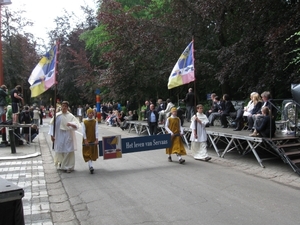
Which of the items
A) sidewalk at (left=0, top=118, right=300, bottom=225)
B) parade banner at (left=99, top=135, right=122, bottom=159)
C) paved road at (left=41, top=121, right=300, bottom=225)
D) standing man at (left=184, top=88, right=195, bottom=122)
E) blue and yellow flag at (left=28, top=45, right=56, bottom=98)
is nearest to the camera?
paved road at (left=41, top=121, right=300, bottom=225)

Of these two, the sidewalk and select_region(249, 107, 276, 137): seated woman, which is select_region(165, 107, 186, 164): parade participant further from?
select_region(249, 107, 276, 137): seated woman

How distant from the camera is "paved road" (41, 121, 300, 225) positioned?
5.25 m

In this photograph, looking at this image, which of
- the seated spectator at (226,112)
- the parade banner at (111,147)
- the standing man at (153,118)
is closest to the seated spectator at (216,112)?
the seated spectator at (226,112)

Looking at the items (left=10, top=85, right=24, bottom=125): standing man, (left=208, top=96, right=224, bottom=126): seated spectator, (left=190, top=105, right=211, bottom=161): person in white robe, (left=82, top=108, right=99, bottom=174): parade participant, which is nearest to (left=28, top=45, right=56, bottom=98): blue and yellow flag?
(left=82, top=108, right=99, bottom=174): parade participant

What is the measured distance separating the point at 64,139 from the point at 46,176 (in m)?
1.13

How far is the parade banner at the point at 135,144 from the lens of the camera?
945cm

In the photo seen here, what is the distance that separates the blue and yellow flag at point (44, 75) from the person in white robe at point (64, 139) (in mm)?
905

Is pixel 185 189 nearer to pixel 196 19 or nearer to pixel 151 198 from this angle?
pixel 151 198

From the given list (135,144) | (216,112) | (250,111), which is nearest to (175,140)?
(135,144)

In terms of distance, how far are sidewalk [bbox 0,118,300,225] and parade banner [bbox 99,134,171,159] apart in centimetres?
137

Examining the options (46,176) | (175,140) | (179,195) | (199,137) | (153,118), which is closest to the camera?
(179,195)

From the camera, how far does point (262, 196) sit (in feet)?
20.8

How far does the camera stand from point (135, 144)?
9961mm

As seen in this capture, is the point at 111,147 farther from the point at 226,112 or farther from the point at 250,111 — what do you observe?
the point at 226,112
